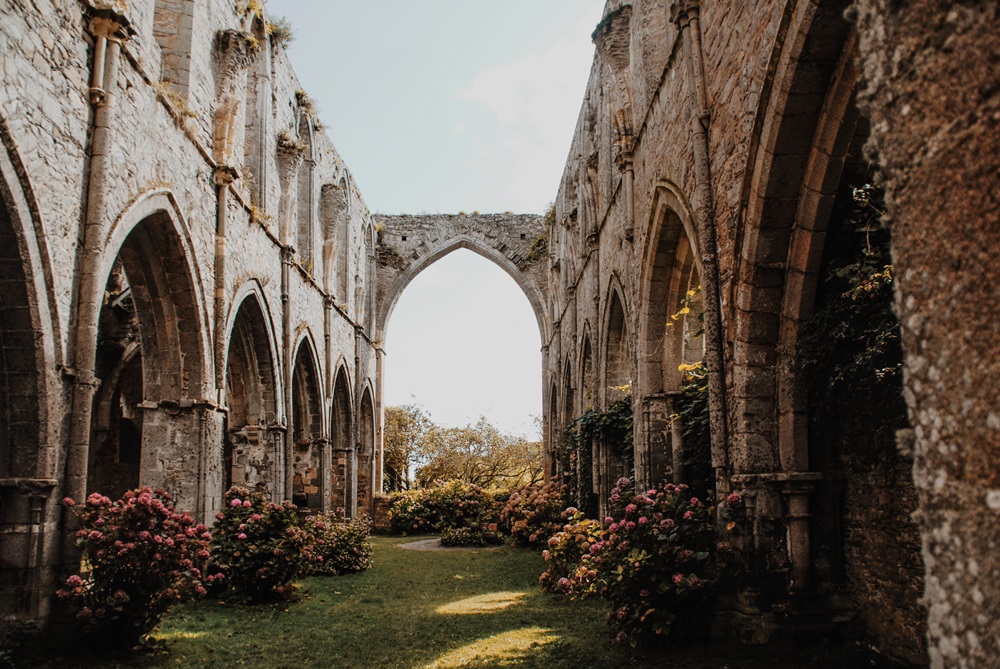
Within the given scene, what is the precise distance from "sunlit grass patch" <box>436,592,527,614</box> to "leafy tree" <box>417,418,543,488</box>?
19.3 metres

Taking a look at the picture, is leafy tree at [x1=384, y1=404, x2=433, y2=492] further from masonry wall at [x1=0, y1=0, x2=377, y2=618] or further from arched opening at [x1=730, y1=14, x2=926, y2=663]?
arched opening at [x1=730, y1=14, x2=926, y2=663]

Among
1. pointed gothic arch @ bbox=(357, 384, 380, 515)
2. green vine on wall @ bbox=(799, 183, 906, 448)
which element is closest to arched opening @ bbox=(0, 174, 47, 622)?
green vine on wall @ bbox=(799, 183, 906, 448)

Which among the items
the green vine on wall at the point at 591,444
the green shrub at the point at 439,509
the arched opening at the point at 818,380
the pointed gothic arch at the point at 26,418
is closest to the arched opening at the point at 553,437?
the green shrub at the point at 439,509

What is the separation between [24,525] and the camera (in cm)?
582

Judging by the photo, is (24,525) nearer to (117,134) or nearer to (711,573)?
(117,134)

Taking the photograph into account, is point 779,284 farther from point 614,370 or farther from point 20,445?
point 614,370

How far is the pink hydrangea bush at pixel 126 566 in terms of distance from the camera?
19.5 feet

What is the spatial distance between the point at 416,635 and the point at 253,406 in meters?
6.29

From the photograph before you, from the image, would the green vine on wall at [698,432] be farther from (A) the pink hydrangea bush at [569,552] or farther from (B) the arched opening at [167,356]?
(B) the arched opening at [167,356]

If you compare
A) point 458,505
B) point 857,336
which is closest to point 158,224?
point 857,336

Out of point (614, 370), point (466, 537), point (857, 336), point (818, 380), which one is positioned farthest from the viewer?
point (466, 537)

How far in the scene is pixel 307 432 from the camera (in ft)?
53.3

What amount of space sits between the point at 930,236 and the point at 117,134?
7.12 metres

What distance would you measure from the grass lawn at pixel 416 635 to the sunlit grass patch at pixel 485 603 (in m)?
0.01
